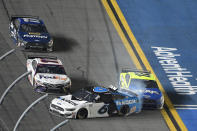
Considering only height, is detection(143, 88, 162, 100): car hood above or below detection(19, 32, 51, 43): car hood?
below

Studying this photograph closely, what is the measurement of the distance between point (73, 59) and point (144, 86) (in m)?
A: 5.93

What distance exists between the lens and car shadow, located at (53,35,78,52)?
38.6 m

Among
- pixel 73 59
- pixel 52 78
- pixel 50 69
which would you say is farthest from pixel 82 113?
pixel 73 59

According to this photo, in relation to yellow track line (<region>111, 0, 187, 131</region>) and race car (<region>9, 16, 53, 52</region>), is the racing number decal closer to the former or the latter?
yellow track line (<region>111, 0, 187, 131</region>)

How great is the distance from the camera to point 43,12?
1681 inches

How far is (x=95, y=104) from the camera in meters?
30.0

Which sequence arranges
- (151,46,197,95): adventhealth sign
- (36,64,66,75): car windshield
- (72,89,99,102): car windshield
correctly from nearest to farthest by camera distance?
(72,89,99,102): car windshield
(36,64,66,75): car windshield
(151,46,197,95): adventhealth sign

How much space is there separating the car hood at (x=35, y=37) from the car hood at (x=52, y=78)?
15.1ft

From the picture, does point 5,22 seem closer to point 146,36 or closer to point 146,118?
point 146,36

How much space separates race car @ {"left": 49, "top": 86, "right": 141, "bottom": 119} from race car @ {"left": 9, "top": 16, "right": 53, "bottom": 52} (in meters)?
6.71

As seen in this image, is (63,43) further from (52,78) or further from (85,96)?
(85,96)

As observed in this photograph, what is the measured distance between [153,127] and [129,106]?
160cm

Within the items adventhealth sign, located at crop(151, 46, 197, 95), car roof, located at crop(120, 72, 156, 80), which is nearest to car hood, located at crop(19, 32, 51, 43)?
car roof, located at crop(120, 72, 156, 80)

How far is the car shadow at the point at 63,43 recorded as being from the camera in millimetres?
38562
